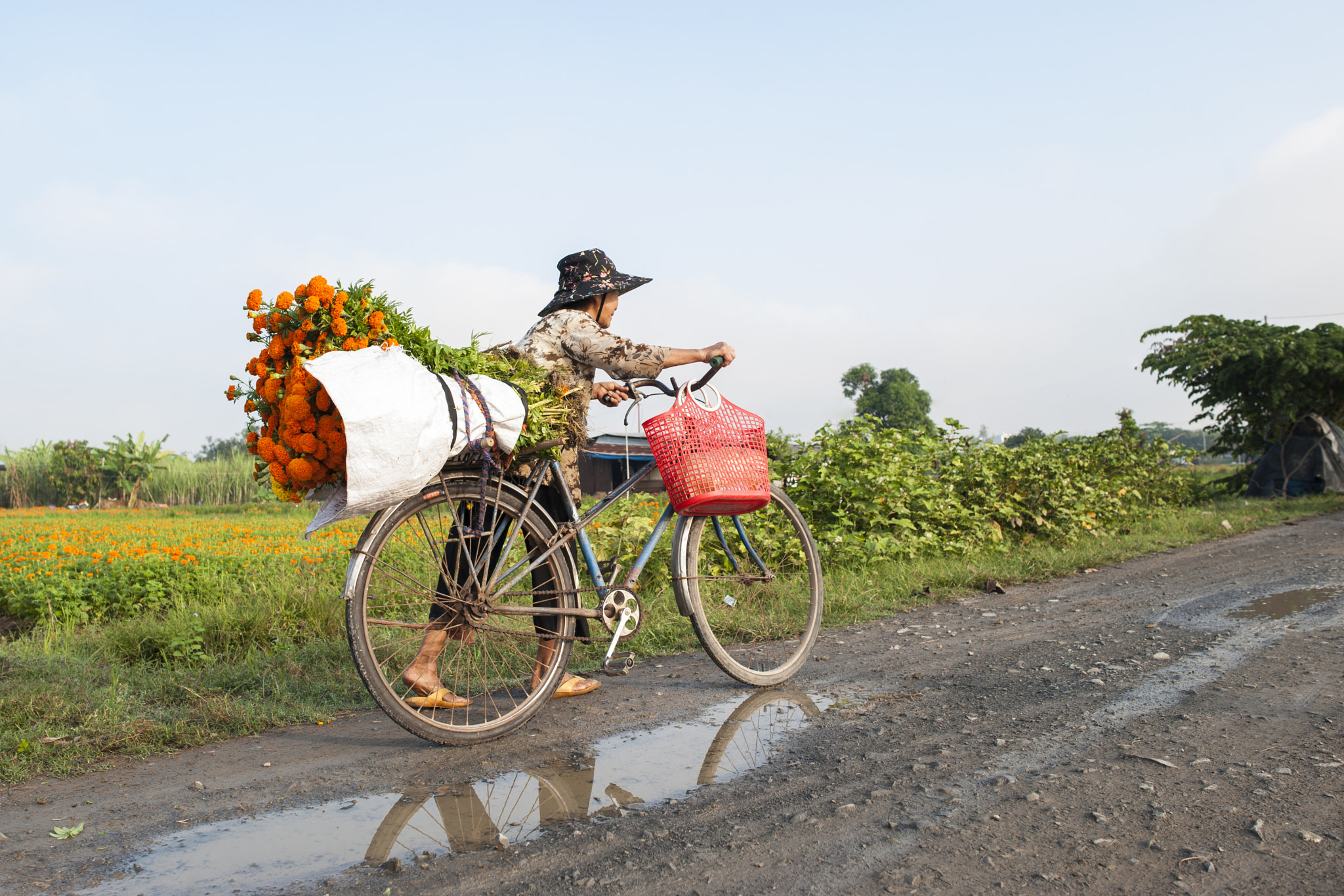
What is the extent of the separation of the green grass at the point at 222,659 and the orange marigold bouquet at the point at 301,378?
1151 millimetres

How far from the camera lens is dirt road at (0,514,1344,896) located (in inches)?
78.5

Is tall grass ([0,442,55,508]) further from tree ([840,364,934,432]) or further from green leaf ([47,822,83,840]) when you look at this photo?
tree ([840,364,934,432])

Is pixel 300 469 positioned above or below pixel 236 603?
above

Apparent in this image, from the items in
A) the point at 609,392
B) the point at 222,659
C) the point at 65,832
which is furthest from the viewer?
the point at 222,659

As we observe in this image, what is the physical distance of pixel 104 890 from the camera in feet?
6.52

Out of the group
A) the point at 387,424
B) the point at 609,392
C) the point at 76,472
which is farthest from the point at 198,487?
the point at 387,424

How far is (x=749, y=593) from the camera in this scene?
4441mm

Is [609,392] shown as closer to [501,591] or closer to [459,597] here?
[501,591]

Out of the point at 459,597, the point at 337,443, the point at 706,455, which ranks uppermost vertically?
the point at 337,443

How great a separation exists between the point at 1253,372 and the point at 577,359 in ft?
51.6

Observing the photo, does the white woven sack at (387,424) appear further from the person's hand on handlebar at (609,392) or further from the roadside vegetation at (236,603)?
the roadside vegetation at (236,603)

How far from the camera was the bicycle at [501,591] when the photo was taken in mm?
2998

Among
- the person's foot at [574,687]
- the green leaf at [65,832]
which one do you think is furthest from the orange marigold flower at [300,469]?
the person's foot at [574,687]

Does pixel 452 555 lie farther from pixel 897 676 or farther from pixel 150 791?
pixel 897 676
